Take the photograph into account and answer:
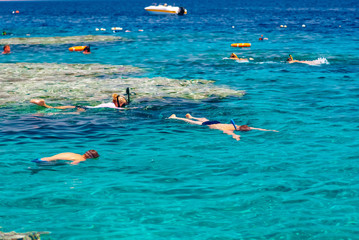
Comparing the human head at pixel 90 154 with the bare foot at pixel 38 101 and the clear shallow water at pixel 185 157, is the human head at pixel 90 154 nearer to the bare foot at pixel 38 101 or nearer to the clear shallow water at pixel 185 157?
the clear shallow water at pixel 185 157

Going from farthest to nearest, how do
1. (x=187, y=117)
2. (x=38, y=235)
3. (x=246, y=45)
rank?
(x=246, y=45), (x=187, y=117), (x=38, y=235)

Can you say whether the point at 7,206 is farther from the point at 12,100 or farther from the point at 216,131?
the point at 12,100

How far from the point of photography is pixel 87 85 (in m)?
28.4

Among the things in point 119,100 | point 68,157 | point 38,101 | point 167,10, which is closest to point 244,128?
point 119,100

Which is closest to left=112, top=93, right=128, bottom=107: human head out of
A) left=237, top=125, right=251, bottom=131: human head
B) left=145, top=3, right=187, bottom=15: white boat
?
left=237, top=125, right=251, bottom=131: human head

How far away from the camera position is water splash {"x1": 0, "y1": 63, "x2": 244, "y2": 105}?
25203 mm

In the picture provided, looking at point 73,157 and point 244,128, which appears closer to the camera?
point 73,157

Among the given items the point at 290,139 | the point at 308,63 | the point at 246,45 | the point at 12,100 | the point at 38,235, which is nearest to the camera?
the point at 38,235

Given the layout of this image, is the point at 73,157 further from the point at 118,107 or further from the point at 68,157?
the point at 118,107

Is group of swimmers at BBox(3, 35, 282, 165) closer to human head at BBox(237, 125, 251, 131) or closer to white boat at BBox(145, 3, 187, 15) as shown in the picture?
human head at BBox(237, 125, 251, 131)

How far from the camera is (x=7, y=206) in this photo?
465 inches

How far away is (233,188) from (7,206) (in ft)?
19.8

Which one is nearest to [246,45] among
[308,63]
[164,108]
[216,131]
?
[308,63]

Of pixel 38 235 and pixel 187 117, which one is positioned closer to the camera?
pixel 38 235
